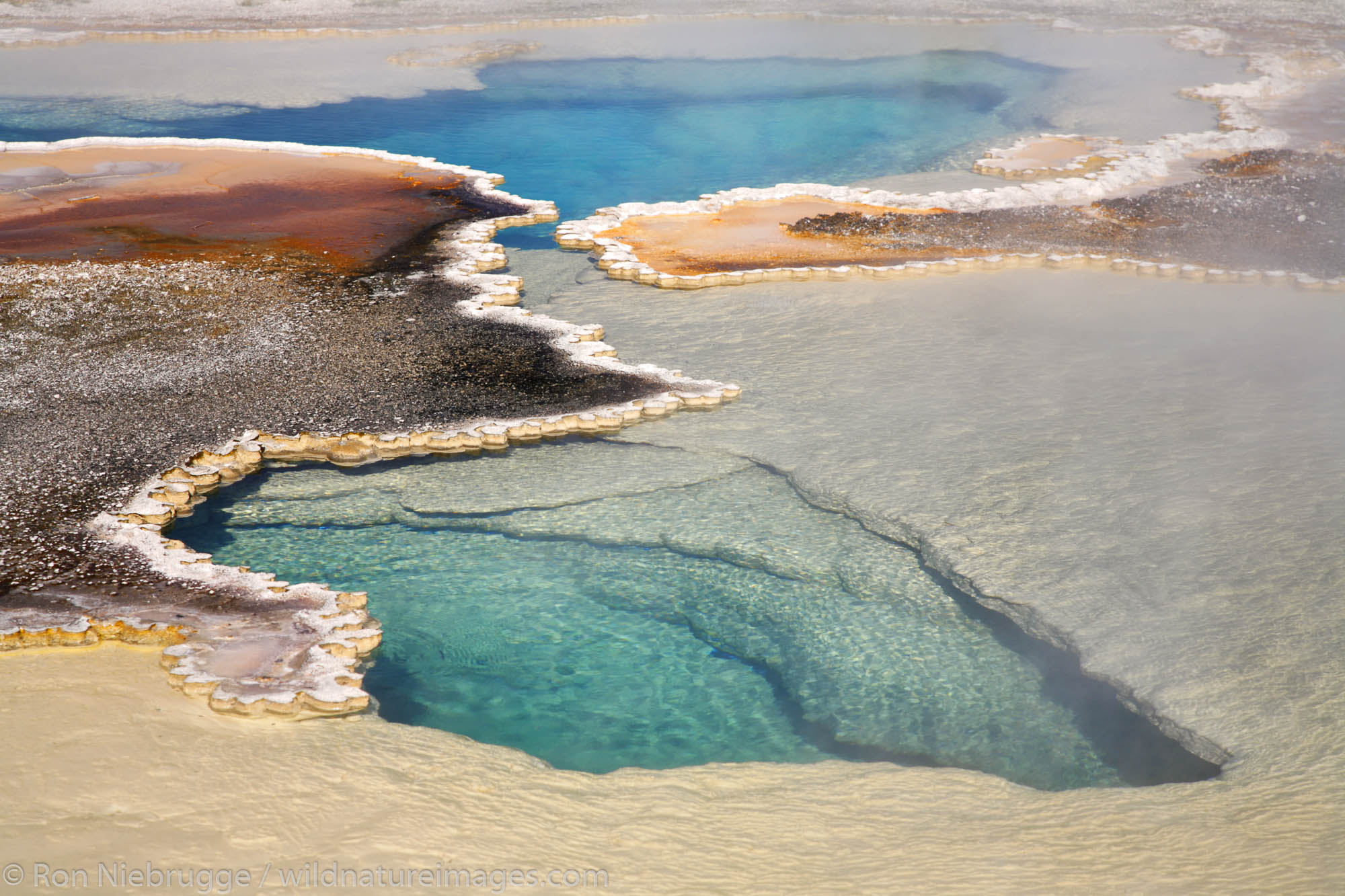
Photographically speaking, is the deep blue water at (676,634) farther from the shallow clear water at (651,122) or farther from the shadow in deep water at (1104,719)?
the shallow clear water at (651,122)

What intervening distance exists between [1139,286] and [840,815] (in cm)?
480

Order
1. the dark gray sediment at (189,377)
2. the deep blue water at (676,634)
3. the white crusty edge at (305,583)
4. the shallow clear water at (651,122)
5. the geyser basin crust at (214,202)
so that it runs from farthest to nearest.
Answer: the shallow clear water at (651,122), the geyser basin crust at (214,202), the dark gray sediment at (189,377), the deep blue water at (676,634), the white crusty edge at (305,583)

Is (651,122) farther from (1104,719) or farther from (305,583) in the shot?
(1104,719)

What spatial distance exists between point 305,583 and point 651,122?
31.0 ft

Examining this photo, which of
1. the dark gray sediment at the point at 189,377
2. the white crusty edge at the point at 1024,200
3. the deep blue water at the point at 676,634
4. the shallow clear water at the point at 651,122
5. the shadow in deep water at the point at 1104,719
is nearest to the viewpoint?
the shadow in deep water at the point at 1104,719

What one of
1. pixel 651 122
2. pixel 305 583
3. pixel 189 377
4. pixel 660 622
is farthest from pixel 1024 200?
pixel 305 583

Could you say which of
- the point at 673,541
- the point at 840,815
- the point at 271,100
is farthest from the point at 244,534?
the point at 271,100

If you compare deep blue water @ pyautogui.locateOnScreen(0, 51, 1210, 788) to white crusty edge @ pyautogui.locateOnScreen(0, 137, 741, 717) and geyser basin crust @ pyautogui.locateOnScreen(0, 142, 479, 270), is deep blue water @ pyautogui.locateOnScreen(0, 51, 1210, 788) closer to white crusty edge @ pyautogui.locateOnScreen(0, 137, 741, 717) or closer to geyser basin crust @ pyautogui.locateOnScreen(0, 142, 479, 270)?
white crusty edge @ pyautogui.locateOnScreen(0, 137, 741, 717)

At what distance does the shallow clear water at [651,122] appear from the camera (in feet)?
32.5

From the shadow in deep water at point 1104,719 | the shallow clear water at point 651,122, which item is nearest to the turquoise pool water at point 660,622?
the shadow in deep water at point 1104,719

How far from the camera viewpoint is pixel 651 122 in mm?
11875

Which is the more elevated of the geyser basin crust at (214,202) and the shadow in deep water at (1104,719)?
the geyser basin crust at (214,202)

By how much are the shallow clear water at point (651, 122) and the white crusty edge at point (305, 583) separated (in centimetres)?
265

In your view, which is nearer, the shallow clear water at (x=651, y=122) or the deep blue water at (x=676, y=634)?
the deep blue water at (x=676, y=634)
